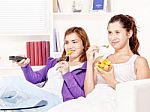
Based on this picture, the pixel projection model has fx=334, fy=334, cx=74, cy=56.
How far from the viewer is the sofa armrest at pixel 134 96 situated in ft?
4.49

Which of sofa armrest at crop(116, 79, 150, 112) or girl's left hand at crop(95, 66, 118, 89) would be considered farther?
girl's left hand at crop(95, 66, 118, 89)

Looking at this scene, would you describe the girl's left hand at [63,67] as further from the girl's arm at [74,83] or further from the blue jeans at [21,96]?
the blue jeans at [21,96]

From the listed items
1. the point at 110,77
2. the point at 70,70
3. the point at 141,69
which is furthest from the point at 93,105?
the point at 70,70

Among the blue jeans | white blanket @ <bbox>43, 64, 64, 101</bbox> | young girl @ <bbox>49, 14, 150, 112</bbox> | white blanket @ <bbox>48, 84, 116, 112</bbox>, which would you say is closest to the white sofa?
white blanket @ <bbox>48, 84, 116, 112</bbox>

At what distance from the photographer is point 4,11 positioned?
3.09 meters

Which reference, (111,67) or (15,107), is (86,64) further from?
(15,107)

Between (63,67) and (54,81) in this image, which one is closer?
(63,67)

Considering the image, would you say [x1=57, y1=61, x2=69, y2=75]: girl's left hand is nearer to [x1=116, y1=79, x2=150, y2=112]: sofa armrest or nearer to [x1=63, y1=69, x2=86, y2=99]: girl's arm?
[x1=63, y1=69, x2=86, y2=99]: girl's arm

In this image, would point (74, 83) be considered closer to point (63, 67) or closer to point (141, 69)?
point (63, 67)

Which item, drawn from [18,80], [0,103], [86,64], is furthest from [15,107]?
[86,64]

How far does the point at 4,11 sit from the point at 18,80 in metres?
1.05

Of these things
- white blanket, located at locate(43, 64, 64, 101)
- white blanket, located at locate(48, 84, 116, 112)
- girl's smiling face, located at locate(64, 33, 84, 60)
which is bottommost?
white blanket, located at locate(43, 64, 64, 101)

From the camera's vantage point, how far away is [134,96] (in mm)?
1366

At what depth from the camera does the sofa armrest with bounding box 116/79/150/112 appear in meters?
1.37
